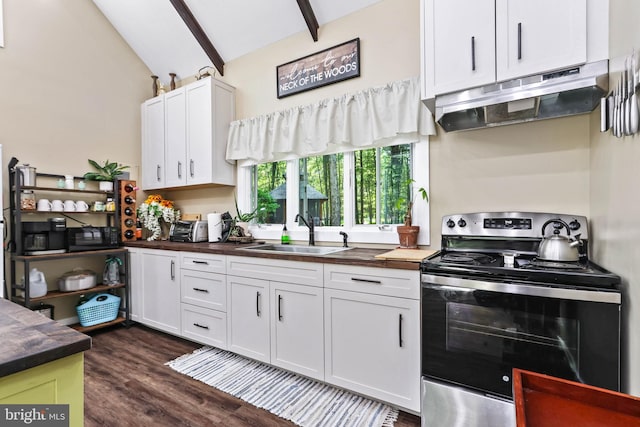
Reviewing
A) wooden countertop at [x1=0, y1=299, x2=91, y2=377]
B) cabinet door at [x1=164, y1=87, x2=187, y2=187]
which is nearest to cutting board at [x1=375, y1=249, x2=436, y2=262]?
wooden countertop at [x1=0, y1=299, x2=91, y2=377]

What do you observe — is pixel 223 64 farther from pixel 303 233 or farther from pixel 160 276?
pixel 160 276

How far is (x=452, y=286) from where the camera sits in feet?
5.14

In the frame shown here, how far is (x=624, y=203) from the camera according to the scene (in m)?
1.25

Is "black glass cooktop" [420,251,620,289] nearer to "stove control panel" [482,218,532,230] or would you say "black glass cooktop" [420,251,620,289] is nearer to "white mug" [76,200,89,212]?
"stove control panel" [482,218,532,230]

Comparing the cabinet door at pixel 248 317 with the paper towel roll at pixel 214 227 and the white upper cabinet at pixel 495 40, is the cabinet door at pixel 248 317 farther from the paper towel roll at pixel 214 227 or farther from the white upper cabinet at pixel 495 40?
the white upper cabinet at pixel 495 40

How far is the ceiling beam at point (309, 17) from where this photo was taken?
2631 millimetres

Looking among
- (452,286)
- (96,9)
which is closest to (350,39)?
(452,286)

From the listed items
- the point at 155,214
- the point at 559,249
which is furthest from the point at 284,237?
the point at 559,249

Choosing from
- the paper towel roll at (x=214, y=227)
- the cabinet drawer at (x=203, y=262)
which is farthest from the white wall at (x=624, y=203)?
the paper towel roll at (x=214, y=227)

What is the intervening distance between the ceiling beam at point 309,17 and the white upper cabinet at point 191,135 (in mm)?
1066

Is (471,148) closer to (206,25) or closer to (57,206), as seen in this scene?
(206,25)

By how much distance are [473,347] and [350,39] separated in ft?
7.95

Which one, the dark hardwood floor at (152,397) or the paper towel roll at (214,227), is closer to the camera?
the dark hardwood floor at (152,397)

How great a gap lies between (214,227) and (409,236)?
1.91m
